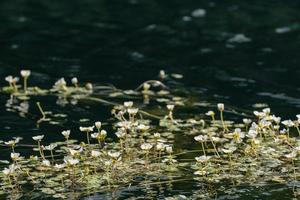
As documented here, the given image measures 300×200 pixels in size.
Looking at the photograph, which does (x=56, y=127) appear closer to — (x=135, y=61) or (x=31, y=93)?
A: (x=31, y=93)

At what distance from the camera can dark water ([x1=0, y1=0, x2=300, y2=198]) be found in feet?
28.4

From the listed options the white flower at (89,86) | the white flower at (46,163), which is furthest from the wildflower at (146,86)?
the white flower at (46,163)

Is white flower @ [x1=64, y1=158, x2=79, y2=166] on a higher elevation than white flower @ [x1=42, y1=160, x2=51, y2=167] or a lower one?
lower

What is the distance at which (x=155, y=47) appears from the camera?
1059cm

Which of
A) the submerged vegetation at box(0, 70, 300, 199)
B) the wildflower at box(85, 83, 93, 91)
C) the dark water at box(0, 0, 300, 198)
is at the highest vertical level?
the dark water at box(0, 0, 300, 198)

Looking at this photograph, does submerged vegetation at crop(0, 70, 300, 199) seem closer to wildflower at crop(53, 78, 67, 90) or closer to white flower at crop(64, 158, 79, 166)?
white flower at crop(64, 158, 79, 166)

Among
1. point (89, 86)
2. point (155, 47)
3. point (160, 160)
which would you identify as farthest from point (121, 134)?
point (155, 47)

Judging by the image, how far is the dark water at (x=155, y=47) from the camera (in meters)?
8.65

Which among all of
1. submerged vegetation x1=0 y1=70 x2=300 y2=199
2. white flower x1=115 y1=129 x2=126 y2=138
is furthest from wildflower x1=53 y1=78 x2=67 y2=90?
white flower x1=115 y1=129 x2=126 y2=138

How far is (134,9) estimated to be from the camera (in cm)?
1276

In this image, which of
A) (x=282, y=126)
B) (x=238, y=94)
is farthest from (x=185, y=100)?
(x=282, y=126)

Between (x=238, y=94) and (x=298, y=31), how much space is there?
124 inches

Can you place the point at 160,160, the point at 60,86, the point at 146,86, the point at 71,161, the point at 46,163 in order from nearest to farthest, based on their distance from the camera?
the point at 71,161
the point at 46,163
the point at 160,160
the point at 146,86
the point at 60,86

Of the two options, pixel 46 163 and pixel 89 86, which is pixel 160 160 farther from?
pixel 89 86
